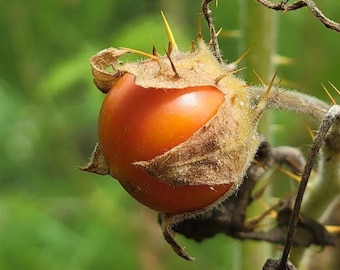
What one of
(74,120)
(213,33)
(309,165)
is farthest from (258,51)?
(74,120)

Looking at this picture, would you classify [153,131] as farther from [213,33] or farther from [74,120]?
[74,120]

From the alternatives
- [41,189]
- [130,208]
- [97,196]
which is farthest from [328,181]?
[41,189]

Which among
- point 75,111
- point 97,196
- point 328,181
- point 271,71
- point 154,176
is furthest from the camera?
point 75,111

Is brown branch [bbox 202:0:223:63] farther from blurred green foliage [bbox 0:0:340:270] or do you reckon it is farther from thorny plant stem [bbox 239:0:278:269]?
blurred green foliage [bbox 0:0:340:270]

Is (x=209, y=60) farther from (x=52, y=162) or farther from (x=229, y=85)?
(x=52, y=162)

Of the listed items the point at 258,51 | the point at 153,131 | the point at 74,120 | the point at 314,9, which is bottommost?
the point at 74,120

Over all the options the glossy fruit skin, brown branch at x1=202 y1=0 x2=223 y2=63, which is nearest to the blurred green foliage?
brown branch at x1=202 y1=0 x2=223 y2=63
